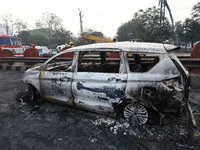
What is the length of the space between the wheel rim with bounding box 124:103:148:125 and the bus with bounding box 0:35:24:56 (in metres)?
12.2

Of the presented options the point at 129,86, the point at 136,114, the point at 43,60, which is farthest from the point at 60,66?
the point at 43,60

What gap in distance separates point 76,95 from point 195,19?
98.0 feet

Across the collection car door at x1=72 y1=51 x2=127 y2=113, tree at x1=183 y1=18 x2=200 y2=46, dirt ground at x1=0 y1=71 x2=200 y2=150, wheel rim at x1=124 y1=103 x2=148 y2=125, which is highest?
tree at x1=183 y1=18 x2=200 y2=46

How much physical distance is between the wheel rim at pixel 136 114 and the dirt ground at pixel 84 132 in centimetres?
12

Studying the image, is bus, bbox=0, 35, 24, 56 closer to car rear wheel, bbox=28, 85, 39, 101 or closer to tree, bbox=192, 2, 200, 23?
car rear wheel, bbox=28, 85, 39, 101

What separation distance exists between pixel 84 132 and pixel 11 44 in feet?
40.6

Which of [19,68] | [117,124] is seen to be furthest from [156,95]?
[19,68]

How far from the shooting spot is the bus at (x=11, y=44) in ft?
34.8

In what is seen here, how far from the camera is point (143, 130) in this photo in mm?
2373

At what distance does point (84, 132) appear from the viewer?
2.36 m

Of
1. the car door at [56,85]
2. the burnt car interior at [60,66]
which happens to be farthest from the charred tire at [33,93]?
the burnt car interior at [60,66]

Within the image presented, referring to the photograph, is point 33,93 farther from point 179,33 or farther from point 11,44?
point 179,33

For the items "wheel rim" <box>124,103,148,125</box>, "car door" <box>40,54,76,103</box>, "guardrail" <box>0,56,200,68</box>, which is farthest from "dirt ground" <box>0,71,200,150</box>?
"guardrail" <box>0,56,200,68</box>

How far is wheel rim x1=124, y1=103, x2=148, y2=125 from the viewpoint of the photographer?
7.95 ft
